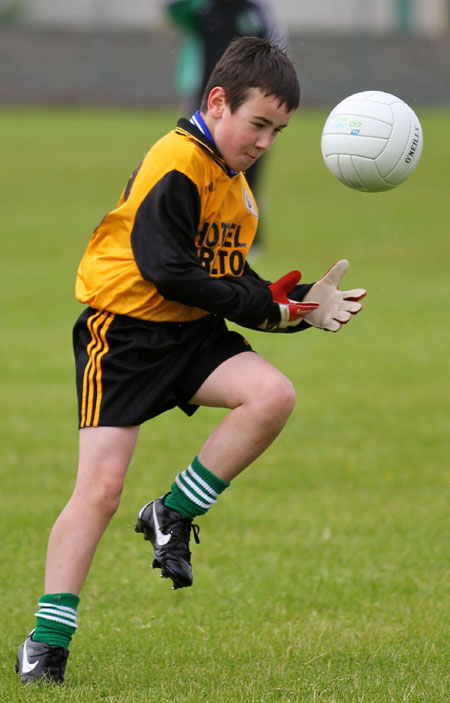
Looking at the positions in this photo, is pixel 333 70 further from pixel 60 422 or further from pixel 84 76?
pixel 60 422

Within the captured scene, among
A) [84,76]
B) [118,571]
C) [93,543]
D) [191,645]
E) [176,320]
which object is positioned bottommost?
[84,76]

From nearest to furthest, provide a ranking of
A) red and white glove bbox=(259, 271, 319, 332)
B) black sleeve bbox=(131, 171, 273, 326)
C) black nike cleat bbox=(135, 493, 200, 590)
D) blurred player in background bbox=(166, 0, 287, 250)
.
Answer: black sleeve bbox=(131, 171, 273, 326) < black nike cleat bbox=(135, 493, 200, 590) < red and white glove bbox=(259, 271, 319, 332) < blurred player in background bbox=(166, 0, 287, 250)

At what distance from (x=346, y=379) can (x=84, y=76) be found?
1067 inches

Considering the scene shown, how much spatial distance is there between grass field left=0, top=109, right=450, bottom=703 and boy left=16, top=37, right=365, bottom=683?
384 mm

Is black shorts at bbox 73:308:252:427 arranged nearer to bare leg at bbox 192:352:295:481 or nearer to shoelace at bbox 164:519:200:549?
bare leg at bbox 192:352:295:481

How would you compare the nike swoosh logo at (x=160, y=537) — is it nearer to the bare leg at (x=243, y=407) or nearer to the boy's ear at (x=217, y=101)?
the bare leg at (x=243, y=407)

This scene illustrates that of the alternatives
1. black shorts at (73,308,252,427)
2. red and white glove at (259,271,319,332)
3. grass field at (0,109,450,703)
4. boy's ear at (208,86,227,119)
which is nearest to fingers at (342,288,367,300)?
red and white glove at (259,271,319,332)

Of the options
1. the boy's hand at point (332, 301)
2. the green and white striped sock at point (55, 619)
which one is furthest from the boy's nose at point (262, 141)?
the green and white striped sock at point (55, 619)

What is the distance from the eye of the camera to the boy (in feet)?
11.2

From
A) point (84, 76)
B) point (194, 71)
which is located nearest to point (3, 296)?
point (194, 71)

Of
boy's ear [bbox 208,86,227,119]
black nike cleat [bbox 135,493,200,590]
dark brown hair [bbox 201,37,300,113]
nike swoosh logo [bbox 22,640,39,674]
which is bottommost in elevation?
nike swoosh logo [bbox 22,640,39,674]

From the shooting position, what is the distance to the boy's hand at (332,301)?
12.1 feet

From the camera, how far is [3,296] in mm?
11047

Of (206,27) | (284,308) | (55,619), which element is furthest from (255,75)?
(206,27)
